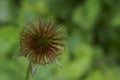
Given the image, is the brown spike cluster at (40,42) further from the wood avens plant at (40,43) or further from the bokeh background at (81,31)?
the bokeh background at (81,31)

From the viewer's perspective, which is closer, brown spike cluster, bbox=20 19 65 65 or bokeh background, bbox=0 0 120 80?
brown spike cluster, bbox=20 19 65 65

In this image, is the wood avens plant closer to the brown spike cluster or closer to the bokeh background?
the brown spike cluster

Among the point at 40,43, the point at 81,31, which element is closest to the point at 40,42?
the point at 40,43

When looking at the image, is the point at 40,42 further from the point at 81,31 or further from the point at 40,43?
the point at 81,31

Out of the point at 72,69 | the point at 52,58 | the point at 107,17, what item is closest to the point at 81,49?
the point at 72,69

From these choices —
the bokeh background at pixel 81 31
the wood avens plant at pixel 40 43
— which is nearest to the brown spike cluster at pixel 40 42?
the wood avens plant at pixel 40 43

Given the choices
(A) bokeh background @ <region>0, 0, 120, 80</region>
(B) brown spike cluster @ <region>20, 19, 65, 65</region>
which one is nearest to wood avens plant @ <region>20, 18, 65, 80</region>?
(B) brown spike cluster @ <region>20, 19, 65, 65</region>
